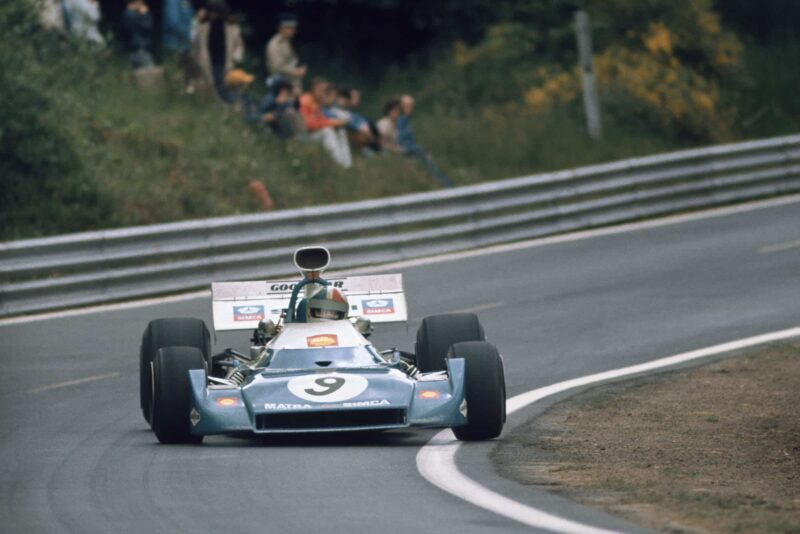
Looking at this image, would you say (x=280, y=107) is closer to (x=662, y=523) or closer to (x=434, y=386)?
(x=434, y=386)

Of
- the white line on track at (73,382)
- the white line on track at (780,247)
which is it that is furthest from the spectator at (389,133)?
the white line on track at (73,382)

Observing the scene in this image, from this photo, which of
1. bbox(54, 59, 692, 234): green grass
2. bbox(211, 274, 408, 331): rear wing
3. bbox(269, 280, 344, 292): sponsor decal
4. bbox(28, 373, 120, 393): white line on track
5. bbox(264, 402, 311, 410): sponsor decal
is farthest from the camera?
bbox(54, 59, 692, 234): green grass

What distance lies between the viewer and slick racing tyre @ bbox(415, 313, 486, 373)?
44.6ft

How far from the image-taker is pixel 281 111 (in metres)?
26.3

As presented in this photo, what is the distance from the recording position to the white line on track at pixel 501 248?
20.5m

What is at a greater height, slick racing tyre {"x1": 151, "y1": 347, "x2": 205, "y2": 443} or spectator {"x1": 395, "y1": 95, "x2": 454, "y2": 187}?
spectator {"x1": 395, "y1": 95, "x2": 454, "y2": 187}

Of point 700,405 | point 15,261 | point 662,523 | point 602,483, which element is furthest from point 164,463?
point 15,261

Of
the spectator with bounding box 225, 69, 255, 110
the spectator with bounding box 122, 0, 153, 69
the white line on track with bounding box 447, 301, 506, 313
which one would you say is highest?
the spectator with bounding box 122, 0, 153, 69

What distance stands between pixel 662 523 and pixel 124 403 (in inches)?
262

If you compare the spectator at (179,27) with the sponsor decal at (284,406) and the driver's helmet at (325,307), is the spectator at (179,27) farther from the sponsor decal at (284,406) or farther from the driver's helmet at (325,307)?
the sponsor decal at (284,406)

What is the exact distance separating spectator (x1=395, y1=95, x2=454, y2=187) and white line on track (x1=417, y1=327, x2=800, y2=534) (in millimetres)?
10777

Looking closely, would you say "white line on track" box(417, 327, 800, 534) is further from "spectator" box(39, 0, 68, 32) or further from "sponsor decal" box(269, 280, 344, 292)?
"spectator" box(39, 0, 68, 32)

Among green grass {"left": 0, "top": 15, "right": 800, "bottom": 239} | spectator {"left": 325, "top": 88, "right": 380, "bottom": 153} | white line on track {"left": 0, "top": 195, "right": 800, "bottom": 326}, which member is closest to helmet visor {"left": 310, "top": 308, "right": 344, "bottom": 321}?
white line on track {"left": 0, "top": 195, "right": 800, "bottom": 326}

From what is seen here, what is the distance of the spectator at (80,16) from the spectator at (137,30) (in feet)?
1.52
